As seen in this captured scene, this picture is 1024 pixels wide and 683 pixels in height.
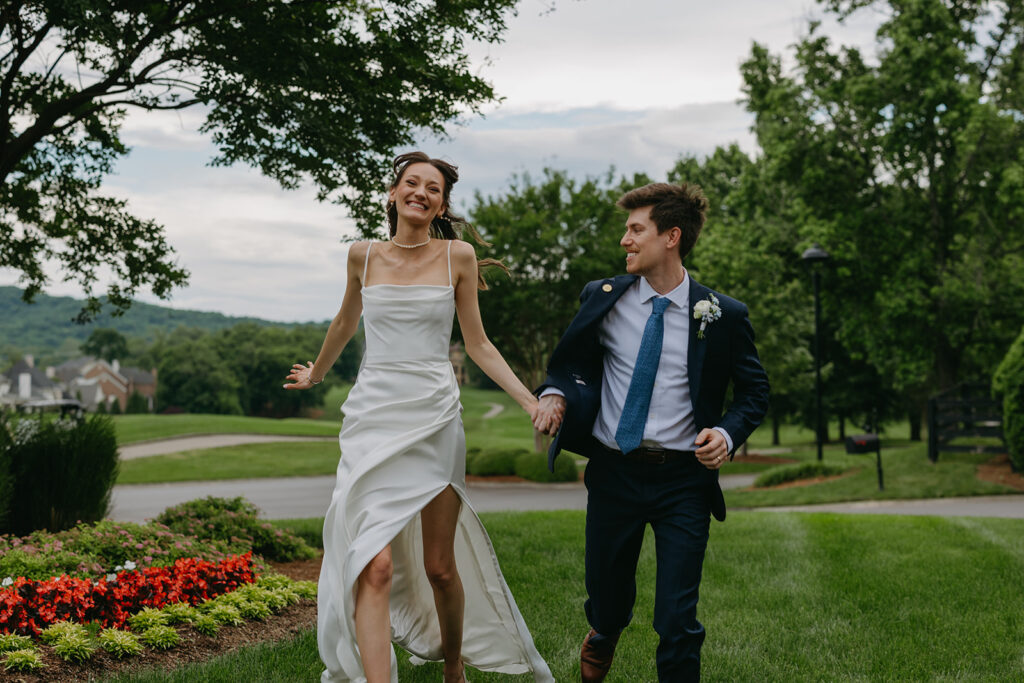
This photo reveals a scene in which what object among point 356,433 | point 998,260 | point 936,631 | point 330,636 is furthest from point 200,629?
point 998,260

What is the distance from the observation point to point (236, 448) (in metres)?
35.2

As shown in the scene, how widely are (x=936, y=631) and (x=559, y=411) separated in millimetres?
3606

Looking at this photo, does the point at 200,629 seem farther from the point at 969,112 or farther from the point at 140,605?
the point at 969,112

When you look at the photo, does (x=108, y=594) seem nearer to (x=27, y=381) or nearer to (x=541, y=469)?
(x=541, y=469)

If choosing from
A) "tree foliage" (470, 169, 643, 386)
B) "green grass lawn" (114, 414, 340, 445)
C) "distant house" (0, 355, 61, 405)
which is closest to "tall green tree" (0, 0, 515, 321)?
"tree foliage" (470, 169, 643, 386)

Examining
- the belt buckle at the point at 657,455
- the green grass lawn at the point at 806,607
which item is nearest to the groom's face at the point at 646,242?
the belt buckle at the point at 657,455

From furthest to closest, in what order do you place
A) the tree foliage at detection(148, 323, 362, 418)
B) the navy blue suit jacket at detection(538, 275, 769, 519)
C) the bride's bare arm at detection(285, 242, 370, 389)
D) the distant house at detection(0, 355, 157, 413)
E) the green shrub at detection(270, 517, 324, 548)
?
the distant house at detection(0, 355, 157, 413)
the tree foliage at detection(148, 323, 362, 418)
the green shrub at detection(270, 517, 324, 548)
the bride's bare arm at detection(285, 242, 370, 389)
the navy blue suit jacket at detection(538, 275, 769, 519)

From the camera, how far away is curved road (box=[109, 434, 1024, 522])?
15.5 meters

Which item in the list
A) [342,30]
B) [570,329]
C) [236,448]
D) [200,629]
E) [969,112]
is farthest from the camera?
[236,448]

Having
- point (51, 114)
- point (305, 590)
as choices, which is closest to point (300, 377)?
point (305, 590)

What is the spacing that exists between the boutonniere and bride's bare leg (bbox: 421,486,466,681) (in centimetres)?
143

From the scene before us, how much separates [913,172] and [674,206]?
2232 centimetres

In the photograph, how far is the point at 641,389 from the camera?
157 inches

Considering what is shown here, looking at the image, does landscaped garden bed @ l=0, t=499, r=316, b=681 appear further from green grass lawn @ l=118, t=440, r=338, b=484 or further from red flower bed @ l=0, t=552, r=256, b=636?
green grass lawn @ l=118, t=440, r=338, b=484
